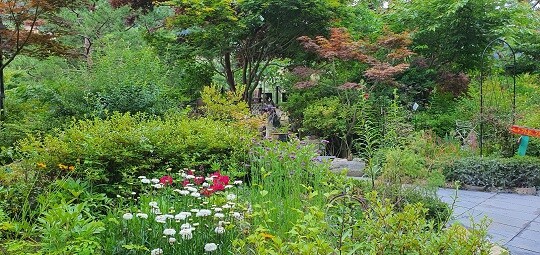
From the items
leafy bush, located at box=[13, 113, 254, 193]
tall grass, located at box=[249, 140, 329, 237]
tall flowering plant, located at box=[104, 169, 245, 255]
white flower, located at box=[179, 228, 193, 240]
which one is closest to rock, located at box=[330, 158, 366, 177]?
tall grass, located at box=[249, 140, 329, 237]

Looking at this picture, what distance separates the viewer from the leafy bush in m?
3.26

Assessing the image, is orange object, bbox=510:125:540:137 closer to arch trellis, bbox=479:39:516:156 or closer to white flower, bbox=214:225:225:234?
arch trellis, bbox=479:39:516:156

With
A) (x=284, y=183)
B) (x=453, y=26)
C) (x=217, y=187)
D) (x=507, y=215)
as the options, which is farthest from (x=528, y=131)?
(x=217, y=187)

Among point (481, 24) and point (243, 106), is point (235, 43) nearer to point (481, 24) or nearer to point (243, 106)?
point (243, 106)

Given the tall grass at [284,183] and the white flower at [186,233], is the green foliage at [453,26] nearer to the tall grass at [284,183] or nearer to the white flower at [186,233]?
the tall grass at [284,183]

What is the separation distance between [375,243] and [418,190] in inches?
88.4

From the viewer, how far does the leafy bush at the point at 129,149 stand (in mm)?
3262

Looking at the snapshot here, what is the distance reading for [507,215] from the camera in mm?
4004

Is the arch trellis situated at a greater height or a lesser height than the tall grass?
greater

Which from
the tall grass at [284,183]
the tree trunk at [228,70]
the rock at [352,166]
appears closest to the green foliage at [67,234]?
the tall grass at [284,183]

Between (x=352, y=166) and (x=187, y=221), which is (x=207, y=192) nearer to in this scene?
(x=187, y=221)

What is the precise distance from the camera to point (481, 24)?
302 inches

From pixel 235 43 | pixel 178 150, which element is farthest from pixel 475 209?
pixel 235 43

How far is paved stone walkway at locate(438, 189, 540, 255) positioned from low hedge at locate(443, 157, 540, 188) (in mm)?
209
